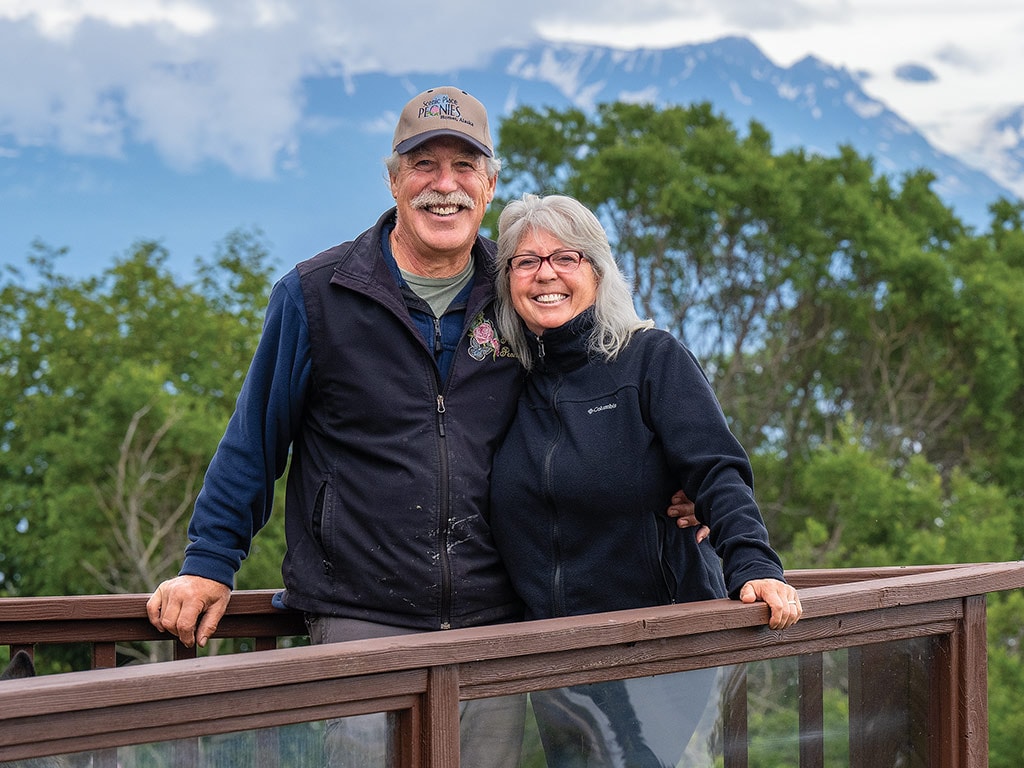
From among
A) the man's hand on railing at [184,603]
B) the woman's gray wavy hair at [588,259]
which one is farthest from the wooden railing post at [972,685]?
the man's hand on railing at [184,603]

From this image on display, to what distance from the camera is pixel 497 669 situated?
238cm

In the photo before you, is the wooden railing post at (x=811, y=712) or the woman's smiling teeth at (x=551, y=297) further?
the woman's smiling teeth at (x=551, y=297)

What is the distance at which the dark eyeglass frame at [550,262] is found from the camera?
304 centimetres

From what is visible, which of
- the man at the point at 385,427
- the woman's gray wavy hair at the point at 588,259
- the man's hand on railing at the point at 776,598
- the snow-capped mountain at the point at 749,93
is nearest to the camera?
the man's hand on railing at the point at 776,598

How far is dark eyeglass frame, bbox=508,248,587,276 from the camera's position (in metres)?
3.04

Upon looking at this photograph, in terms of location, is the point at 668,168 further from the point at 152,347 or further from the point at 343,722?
the point at 343,722

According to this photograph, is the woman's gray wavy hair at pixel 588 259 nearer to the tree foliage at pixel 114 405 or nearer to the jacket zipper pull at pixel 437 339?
the jacket zipper pull at pixel 437 339

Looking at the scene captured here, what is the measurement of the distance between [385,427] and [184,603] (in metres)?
0.60

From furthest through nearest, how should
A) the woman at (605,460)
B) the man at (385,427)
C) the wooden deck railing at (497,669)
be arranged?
1. the man at (385,427)
2. the woman at (605,460)
3. the wooden deck railing at (497,669)

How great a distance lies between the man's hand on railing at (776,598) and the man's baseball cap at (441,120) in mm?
1172

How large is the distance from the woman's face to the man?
101 millimetres

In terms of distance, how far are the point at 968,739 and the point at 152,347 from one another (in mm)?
17178

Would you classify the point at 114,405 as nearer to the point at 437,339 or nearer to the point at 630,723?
the point at 437,339

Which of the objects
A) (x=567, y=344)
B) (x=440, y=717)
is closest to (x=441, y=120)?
(x=567, y=344)
